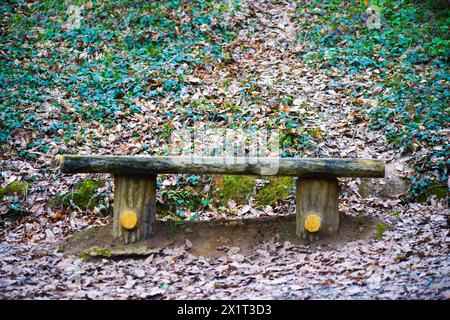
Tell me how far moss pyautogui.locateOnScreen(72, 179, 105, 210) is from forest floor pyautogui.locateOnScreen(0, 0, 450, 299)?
0.13m

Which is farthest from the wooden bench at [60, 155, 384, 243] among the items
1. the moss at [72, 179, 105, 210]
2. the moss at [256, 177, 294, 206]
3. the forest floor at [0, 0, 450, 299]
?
the moss at [72, 179, 105, 210]

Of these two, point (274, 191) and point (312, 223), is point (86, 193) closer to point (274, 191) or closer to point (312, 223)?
point (274, 191)

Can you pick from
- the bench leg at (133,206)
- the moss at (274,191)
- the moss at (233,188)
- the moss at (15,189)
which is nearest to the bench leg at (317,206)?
the moss at (274,191)

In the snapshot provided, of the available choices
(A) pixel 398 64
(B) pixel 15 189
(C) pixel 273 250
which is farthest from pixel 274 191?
(A) pixel 398 64

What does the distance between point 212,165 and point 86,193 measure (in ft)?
6.72

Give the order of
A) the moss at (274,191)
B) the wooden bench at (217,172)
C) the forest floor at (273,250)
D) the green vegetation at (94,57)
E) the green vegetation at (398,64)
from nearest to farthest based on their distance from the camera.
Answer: the forest floor at (273,250) → the wooden bench at (217,172) → the moss at (274,191) → the green vegetation at (398,64) → the green vegetation at (94,57)

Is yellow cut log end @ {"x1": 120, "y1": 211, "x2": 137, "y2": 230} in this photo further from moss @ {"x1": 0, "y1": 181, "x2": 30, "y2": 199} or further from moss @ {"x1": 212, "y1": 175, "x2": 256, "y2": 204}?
moss @ {"x1": 0, "y1": 181, "x2": 30, "y2": 199}

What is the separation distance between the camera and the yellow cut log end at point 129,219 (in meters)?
4.88

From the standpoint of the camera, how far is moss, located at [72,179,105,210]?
19.1 feet

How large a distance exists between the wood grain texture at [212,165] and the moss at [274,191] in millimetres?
1158

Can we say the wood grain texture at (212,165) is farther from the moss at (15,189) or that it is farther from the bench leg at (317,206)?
the moss at (15,189)

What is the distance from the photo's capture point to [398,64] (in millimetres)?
7738

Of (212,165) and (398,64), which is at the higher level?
(398,64)

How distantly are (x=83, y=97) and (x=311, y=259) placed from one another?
15.1ft
